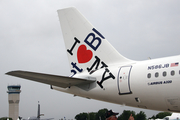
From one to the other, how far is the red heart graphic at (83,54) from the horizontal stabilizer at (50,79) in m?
1.99

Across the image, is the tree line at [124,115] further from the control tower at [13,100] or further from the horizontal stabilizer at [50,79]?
the horizontal stabilizer at [50,79]

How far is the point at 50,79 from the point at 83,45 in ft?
12.8

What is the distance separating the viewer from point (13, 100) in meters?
160

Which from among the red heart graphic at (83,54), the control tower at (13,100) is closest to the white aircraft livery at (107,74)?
the red heart graphic at (83,54)

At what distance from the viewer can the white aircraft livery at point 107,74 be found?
33.6ft

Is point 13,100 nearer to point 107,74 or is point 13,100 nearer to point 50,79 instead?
point 50,79

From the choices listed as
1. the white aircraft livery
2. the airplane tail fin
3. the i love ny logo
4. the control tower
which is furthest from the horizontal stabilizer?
the control tower

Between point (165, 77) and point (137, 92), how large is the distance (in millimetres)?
1486

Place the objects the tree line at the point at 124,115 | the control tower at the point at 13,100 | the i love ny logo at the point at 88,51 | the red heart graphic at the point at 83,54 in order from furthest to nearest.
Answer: the control tower at the point at 13,100 → the tree line at the point at 124,115 → the red heart graphic at the point at 83,54 → the i love ny logo at the point at 88,51

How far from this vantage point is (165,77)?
1010 centimetres

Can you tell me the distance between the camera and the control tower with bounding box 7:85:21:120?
15438cm

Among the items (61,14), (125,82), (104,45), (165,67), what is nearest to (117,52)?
(104,45)

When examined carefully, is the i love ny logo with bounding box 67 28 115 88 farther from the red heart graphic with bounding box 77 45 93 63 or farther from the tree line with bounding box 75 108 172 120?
the tree line with bounding box 75 108 172 120

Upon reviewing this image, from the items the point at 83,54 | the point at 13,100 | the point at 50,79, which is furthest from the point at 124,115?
the point at 13,100
